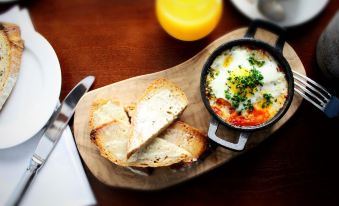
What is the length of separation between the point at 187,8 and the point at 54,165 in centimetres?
77

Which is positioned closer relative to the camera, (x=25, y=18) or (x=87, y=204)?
(x=87, y=204)

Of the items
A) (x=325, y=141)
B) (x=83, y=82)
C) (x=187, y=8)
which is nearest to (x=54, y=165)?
(x=83, y=82)

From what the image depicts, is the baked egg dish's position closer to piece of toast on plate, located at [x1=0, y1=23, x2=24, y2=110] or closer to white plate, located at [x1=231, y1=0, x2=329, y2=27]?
white plate, located at [x1=231, y1=0, x2=329, y2=27]

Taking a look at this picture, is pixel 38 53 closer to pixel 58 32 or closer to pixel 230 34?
pixel 58 32

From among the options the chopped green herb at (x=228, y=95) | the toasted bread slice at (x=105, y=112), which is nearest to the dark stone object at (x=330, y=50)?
the chopped green herb at (x=228, y=95)

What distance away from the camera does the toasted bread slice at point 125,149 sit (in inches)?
62.0

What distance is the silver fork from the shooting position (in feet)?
5.25

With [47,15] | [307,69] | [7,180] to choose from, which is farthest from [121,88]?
[307,69]

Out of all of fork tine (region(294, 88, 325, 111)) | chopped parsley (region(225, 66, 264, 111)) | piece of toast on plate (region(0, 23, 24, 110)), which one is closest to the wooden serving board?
fork tine (region(294, 88, 325, 111))

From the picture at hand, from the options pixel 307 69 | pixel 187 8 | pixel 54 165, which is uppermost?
pixel 187 8

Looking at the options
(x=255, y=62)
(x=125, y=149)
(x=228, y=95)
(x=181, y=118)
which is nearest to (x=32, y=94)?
(x=125, y=149)

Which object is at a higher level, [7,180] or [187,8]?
[187,8]

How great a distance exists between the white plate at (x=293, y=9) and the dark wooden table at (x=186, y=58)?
4 centimetres

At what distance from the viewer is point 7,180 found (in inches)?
66.1
